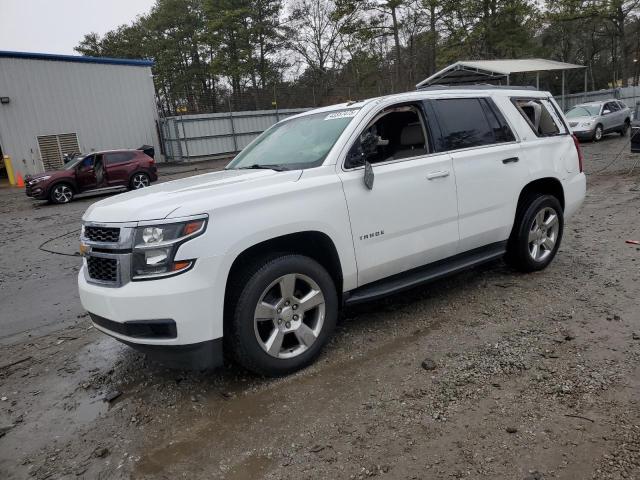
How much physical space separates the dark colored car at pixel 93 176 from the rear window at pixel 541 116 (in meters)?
13.4

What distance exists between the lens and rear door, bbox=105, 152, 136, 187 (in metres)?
16.0

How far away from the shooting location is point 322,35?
39.2 metres

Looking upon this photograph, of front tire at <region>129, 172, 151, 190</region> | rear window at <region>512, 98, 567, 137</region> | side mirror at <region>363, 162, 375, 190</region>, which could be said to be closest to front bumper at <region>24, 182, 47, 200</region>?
front tire at <region>129, 172, 151, 190</region>

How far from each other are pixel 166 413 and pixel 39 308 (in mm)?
3292

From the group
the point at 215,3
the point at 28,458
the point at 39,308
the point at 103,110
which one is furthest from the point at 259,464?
the point at 215,3

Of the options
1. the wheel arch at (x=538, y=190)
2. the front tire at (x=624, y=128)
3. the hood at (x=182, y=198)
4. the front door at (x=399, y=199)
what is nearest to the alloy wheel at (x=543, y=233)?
the wheel arch at (x=538, y=190)

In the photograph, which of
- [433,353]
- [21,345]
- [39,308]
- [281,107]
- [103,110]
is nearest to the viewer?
[433,353]

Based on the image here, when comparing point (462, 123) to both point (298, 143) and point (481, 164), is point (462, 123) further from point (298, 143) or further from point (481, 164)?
point (298, 143)

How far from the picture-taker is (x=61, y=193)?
15117mm

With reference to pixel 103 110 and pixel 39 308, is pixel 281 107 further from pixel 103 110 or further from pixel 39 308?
pixel 39 308

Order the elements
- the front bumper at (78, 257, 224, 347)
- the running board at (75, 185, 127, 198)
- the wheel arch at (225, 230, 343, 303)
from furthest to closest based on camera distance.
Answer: the running board at (75, 185, 127, 198) < the wheel arch at (225, 230, 343, 303) < the front bumper at (78, 257, 224, 347)

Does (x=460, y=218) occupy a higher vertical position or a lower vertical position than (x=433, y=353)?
higher

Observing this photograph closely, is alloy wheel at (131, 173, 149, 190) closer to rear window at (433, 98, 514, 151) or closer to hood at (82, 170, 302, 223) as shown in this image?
hood at (82, 170, 302, 223)

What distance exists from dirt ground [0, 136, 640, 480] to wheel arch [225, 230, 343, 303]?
682mm
